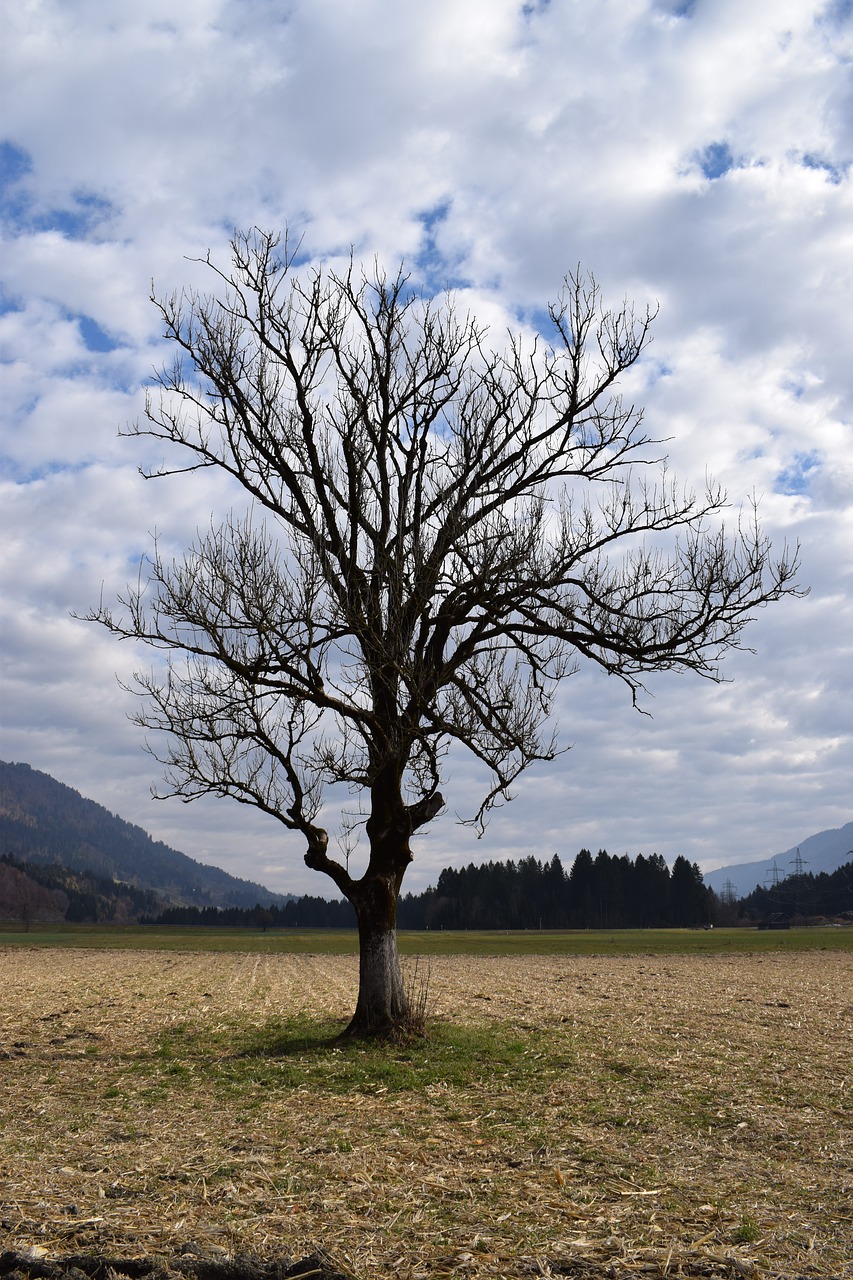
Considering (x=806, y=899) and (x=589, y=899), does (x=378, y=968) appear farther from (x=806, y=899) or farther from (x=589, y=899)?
(x=806, y=899)

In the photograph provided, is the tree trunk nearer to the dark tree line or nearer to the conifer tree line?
the dark tree line

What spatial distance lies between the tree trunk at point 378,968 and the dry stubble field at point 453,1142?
32.5 inches

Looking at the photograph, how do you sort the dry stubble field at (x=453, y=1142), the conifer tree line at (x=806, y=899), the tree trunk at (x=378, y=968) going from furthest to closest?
the conifer tree line at (x=806, y=899)
the tree trunk at (x=378, y=968)
the dry stubble field at (x=453, y=1142)

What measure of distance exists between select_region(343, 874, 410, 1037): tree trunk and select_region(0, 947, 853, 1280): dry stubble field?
32.5 inches

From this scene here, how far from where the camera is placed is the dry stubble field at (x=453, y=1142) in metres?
6.89

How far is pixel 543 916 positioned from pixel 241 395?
500ft

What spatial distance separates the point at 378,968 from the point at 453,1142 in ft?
22.0

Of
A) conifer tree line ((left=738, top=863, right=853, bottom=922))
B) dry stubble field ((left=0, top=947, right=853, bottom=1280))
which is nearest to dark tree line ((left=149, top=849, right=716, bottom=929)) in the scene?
conifer tree line ((left=738, top=863, right=853, bottom=922))

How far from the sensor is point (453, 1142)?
995 cm

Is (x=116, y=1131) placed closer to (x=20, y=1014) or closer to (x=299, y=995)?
(x=20, y=1014)

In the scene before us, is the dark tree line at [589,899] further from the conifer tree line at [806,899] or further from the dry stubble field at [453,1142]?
the dry stubble field at [453,1142]

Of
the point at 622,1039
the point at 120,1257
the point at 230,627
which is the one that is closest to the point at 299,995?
the point at 622,1039

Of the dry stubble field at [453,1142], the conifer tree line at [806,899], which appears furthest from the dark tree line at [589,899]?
the dry stubble field at [453,1142]

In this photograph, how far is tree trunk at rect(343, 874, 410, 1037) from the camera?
53.6ft
